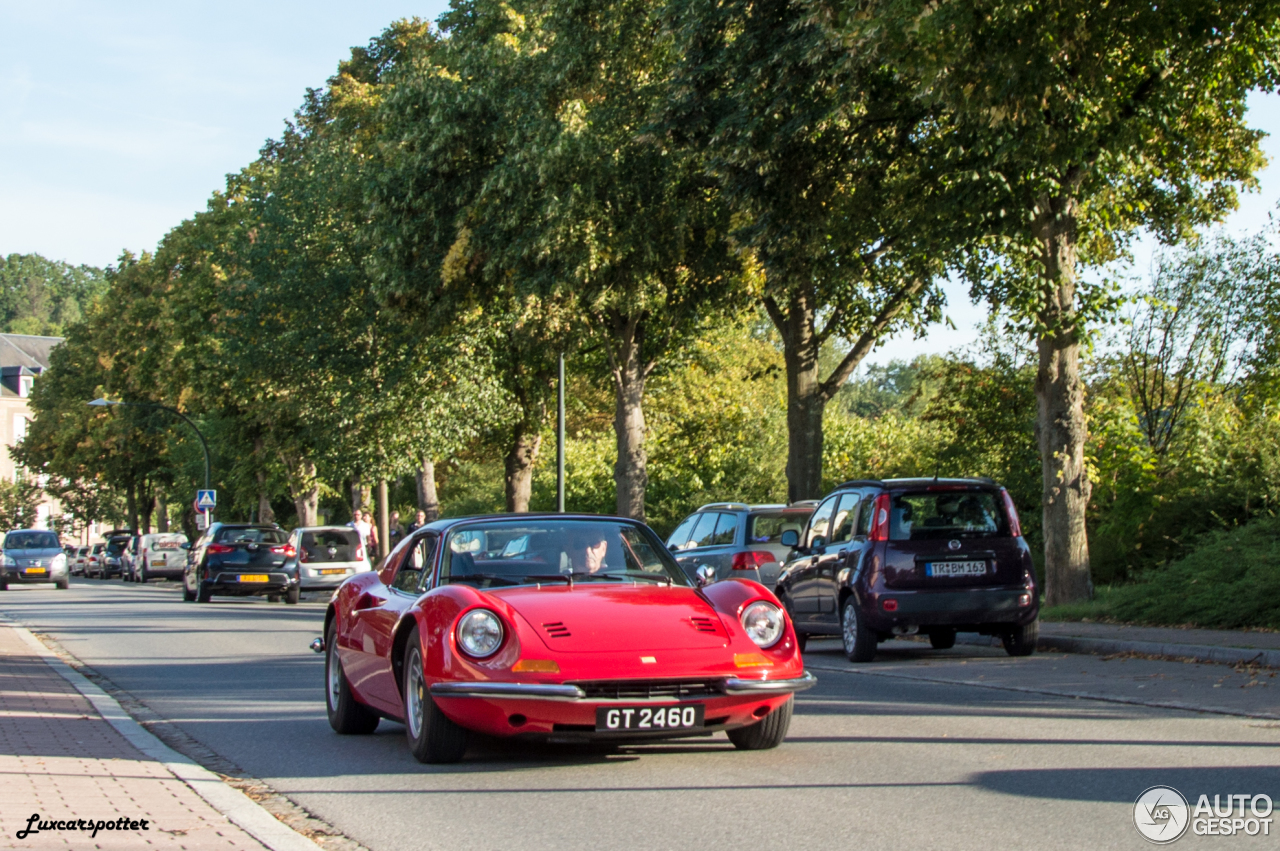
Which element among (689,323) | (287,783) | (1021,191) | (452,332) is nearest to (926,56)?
(1021,191)

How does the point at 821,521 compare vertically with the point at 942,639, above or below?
above

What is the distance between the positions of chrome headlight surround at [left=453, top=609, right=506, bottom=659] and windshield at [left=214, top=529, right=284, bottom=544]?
26.2 meters

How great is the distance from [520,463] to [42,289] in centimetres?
15578

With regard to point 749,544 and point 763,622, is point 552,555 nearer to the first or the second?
point 763,622

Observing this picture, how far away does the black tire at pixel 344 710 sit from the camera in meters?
9.36

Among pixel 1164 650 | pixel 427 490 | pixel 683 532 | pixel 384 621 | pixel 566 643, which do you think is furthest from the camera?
pixel 427 490

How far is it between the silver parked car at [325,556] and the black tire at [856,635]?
1907 cm

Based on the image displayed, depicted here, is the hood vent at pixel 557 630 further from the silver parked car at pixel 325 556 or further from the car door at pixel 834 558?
the silver parked car at pixel 325 556

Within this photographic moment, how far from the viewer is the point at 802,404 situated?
1018 inches

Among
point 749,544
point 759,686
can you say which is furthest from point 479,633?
point 749,544

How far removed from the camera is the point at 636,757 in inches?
320

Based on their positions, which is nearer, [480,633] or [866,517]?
[480,633]

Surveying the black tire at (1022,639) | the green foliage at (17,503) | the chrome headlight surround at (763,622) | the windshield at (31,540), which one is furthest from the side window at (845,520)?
the green foliage at (17,503)

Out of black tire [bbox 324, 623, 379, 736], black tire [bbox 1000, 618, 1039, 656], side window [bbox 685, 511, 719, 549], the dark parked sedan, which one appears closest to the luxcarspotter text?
black tire [bbox 324, 623, 379, 736]
